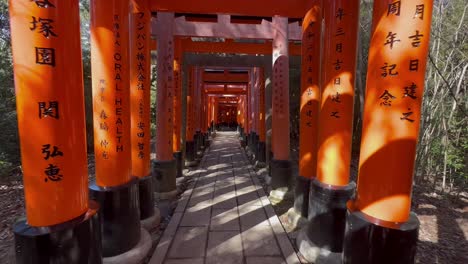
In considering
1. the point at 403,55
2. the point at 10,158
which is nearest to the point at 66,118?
the point at 403,55

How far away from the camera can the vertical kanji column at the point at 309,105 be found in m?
3.86

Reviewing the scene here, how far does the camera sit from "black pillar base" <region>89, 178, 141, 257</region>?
283 cm

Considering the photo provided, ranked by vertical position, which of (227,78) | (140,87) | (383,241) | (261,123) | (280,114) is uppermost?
(227,78)

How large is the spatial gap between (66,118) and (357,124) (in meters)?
10.1

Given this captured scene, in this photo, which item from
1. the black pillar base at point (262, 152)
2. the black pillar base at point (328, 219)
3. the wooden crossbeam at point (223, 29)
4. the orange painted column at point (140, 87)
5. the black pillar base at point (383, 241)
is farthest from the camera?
the black pillar base at point (262, 152)

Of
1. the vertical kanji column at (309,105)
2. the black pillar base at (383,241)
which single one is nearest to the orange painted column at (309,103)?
the vertical kanji column at (309,105)

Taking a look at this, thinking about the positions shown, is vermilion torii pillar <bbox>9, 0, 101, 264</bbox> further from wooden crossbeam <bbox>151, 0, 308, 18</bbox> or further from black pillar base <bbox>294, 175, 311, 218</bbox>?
black pillar base <bbox>294, 175, 311, 218</bbox>

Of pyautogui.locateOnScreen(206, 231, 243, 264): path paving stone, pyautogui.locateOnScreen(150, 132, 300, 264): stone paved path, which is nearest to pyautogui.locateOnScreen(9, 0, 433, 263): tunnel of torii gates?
pyautogui.locateOnScreen(150, 132, 300, 264): stone paved path

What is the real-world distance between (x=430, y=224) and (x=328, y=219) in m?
2.61

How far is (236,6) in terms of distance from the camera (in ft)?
12.9

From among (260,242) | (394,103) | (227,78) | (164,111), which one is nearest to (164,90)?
(164,111)

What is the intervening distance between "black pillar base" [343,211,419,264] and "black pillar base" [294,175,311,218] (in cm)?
182

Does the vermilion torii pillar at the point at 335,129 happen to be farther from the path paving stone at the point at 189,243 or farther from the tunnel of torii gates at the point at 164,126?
the path paving stone at the point at 189,243

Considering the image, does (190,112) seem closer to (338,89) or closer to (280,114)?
(280,114)
